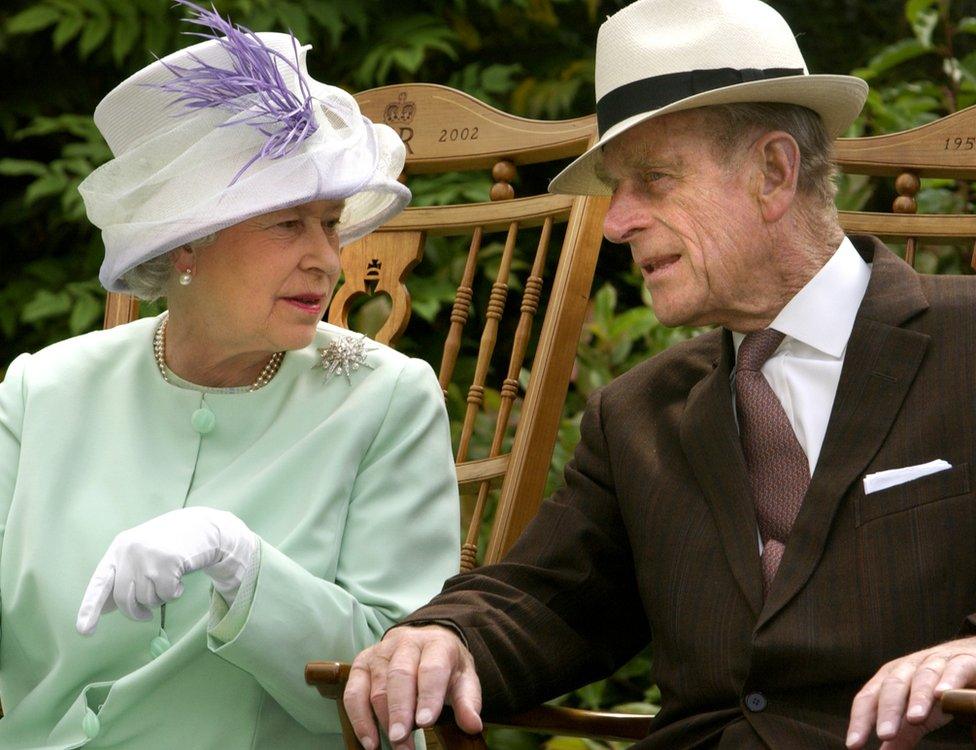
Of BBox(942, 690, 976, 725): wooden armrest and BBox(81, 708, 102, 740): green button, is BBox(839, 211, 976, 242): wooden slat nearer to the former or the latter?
BBox(942, 690, 976, 725): wooden armrest

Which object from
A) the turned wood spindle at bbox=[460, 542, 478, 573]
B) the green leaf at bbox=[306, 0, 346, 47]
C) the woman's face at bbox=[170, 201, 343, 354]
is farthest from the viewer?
the green leaf at bbox=[306, 0, 346, 47]

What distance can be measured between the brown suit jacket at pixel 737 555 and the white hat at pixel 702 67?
0.24 metres

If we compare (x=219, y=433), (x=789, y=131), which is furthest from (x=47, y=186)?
(x=789, y=131)

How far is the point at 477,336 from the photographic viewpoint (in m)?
4.57

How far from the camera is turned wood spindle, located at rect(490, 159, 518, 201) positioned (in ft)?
9.66

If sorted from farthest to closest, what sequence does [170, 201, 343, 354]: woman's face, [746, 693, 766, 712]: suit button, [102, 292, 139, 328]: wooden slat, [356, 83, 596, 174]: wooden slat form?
[102, 292, 139, 328]: wooden slat
[356, 83, 596, 174]: wooden slat
[170, 201, 343, 354]: woman's face
[746, 693, 766, 712]: suit button

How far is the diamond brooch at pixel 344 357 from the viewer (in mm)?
2553

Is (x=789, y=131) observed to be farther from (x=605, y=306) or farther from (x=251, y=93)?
(x=605, y=306)

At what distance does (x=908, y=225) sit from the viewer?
2.70 metres

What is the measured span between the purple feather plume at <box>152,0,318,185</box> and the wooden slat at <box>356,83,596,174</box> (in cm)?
58

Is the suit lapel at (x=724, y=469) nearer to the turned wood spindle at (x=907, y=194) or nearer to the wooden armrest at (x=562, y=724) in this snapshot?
the wooden armrest at (x=562, y=724)

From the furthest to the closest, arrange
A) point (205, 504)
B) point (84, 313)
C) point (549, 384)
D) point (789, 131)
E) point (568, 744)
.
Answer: point (84, 313)
point (568, 744)
point (549, 384)
point (205, 504)
point (789, 131)

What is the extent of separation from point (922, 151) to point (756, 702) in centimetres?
107

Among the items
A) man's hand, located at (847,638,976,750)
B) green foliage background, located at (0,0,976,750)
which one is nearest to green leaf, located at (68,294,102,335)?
green foliage background, located at (0,0,976,750)
